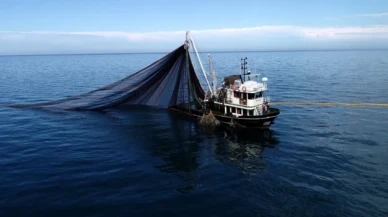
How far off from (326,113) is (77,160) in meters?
42.8

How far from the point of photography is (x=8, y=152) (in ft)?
113

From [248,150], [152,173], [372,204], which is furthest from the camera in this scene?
[248,150]

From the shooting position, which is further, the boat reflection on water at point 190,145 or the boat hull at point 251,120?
the boat hull at point 251,120

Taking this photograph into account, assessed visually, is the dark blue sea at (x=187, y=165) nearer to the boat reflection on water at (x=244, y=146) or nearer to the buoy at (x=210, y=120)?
the boat reflection on water at (x=244, y=146)

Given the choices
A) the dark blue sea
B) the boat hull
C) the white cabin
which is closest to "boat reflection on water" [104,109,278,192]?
the dark blue sea

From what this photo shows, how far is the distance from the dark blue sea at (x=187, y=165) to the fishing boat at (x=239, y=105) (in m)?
2.01

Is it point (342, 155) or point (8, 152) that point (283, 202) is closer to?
point (342, 155)

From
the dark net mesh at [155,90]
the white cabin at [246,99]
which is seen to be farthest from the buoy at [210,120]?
the dark net mesh at [155,90]

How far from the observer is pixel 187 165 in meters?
31.7

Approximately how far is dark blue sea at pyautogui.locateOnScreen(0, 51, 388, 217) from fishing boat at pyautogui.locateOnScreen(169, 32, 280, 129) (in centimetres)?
201

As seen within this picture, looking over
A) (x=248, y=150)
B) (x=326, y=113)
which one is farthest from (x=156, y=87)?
(x=326, y=113)

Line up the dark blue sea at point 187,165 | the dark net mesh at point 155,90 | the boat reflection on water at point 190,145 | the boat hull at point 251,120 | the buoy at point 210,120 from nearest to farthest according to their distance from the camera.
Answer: the dark blue sea at point 187,165
the boat reflection on water at point 190,145
the boat hull at point 251,120
the buoy at point 210,120
the dark net mesh at point 155,90

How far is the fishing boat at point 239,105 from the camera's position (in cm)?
4356

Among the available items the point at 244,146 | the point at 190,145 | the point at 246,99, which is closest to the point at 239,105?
the point at 246,99
